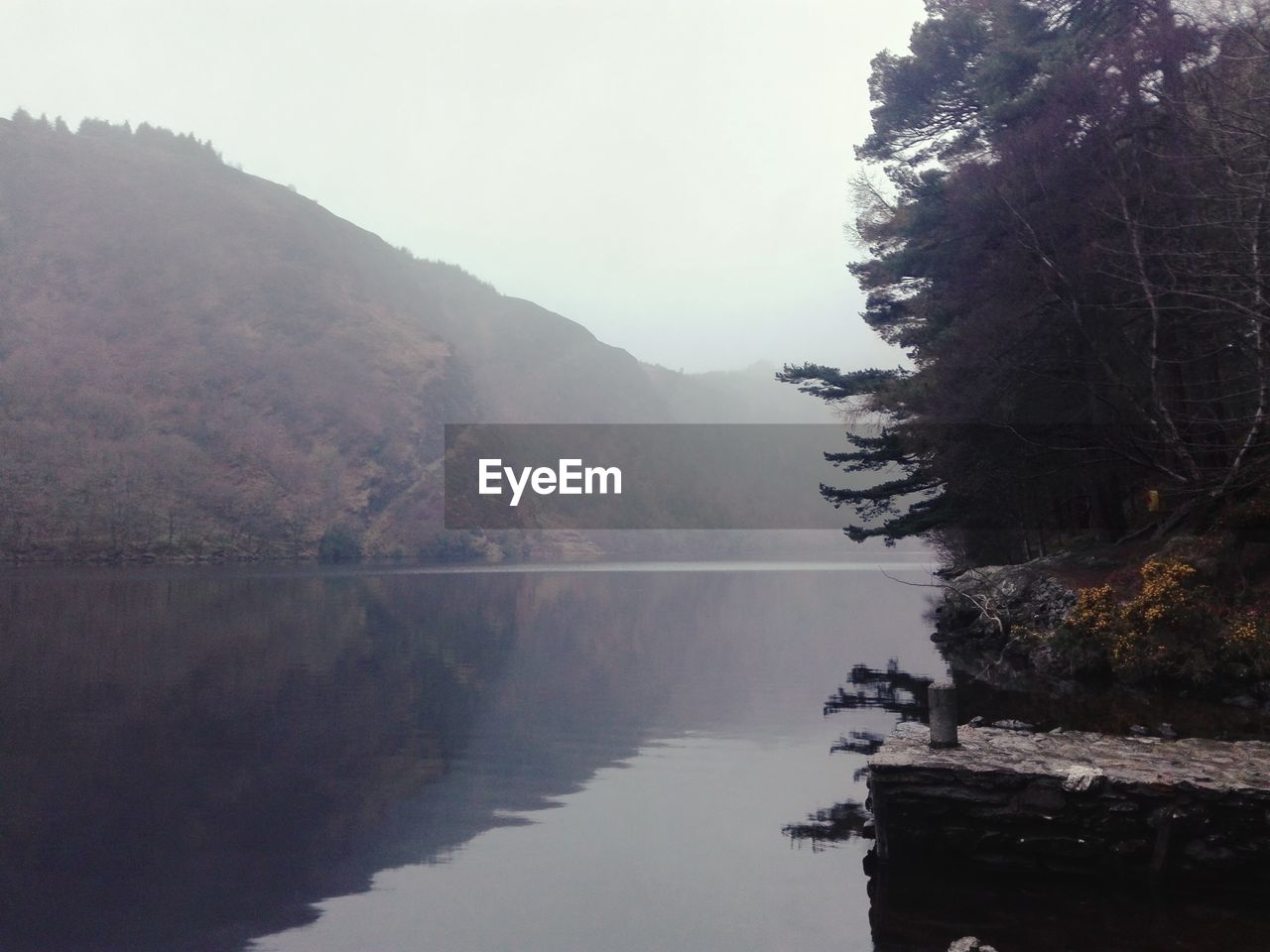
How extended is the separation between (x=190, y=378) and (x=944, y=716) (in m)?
126

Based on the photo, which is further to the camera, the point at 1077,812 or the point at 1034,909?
the point at 1077,812

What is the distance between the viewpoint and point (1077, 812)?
882cm

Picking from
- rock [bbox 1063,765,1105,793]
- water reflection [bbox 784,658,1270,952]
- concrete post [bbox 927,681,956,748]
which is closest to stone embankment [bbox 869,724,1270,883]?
rock [bbox 1063,765,1105,793]

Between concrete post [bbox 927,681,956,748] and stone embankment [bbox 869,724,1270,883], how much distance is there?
29 cm

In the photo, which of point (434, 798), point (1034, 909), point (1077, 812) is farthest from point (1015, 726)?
point (434, 798)

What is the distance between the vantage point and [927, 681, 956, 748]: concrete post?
387 inches

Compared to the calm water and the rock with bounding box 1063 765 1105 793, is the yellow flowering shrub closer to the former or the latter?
the calm water

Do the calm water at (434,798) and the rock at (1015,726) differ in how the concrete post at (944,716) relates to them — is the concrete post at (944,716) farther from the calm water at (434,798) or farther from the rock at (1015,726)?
the rock at (1015,726)

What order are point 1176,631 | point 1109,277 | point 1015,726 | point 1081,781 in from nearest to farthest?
point 1081,781 < point 1015,726 < point 1176,631 < point 1109,277

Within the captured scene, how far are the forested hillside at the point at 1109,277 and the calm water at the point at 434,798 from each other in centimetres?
631


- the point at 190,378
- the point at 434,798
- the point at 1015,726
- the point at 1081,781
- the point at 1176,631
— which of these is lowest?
the point at 434,798

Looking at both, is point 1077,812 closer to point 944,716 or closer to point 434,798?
point 944,716

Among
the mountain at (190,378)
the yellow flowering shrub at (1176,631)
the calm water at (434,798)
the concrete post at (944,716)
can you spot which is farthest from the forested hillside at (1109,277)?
the mountain at (190,378)

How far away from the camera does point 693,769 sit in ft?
43.5
